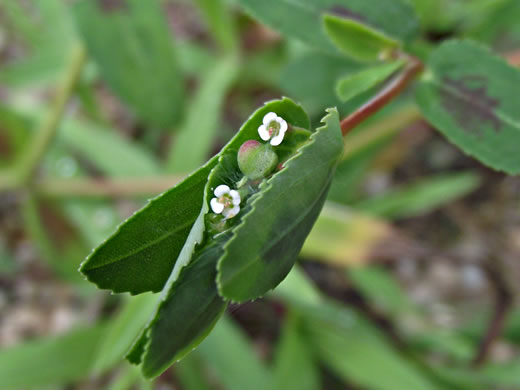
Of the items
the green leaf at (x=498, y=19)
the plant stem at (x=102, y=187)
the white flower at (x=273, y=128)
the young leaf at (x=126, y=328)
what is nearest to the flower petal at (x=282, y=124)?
the white flower at (x=273, y=128)

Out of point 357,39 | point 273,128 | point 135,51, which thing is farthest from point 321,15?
point 135,51

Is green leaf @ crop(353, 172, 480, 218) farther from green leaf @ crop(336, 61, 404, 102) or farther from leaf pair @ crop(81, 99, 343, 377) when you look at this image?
leaf pair @ crop(81, 99, 343, 377)

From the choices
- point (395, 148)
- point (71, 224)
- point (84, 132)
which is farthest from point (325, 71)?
point (71, 224)

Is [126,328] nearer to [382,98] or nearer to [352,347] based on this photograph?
[352,347]

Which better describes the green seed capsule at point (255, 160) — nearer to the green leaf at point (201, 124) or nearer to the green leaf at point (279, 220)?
the green leaf at point (279, 220)

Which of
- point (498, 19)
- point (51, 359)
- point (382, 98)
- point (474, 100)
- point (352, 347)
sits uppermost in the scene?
point (382, 98)

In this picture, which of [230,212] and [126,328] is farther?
[126,328]

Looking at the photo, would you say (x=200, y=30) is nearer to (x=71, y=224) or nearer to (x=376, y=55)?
(x=71, y=224)
